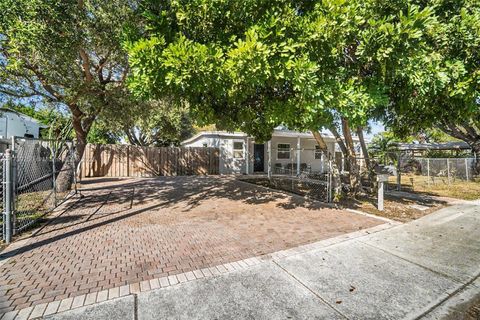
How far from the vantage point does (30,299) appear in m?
2.76

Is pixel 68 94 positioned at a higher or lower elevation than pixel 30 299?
higher

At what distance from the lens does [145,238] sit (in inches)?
186

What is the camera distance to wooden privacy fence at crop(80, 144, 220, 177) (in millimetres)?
14727

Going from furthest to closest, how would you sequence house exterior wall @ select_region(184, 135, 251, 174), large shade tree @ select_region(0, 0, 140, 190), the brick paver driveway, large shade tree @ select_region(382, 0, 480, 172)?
1. house exterior wall @ select_region(184, 135, 251, 174)
2. large shade tree @ select_region(0, 0, 140, 190)
3. large shade tree @ select_region(382, 0, 480, 172)
4. the brick paver driveway

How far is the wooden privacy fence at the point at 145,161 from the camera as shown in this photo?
14.7 metres

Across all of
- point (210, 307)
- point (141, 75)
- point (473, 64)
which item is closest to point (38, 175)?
point (141, 75)

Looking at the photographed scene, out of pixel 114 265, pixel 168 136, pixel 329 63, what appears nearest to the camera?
pixel 114 265

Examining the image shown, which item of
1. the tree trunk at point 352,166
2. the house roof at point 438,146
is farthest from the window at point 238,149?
the house roof at point 438,146

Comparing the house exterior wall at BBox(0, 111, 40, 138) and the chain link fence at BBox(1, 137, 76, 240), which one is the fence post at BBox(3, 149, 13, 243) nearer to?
the chain link fence at BBox(1, 137, 76, 240)

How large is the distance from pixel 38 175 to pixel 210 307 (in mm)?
7903

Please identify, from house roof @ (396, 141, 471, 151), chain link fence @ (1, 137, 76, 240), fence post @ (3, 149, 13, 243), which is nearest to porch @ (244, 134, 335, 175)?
house roof @ (396, 141, 471, 151)

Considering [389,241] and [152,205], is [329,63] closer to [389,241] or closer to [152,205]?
[389,241]

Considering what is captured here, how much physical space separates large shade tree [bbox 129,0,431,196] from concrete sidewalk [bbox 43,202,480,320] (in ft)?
8.56

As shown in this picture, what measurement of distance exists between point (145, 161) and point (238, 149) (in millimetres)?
6480
